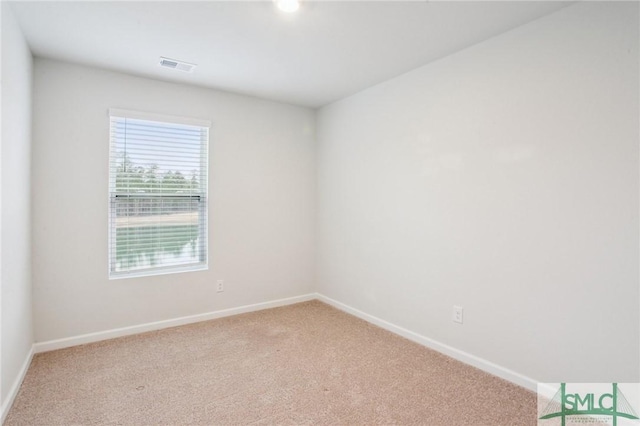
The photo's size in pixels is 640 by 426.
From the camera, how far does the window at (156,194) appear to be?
3.14 meters

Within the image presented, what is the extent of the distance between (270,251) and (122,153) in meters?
1.82

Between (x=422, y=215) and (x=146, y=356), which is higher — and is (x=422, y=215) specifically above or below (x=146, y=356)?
above

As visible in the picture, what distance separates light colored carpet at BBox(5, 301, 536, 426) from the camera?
78.3 inches

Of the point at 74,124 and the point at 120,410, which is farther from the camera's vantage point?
the point at 74,124

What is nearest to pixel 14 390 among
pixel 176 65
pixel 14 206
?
pixel 14 206

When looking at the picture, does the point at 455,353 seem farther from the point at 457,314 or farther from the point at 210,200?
the point at 210,200

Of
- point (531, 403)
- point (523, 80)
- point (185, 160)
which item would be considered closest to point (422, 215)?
point (523, 80)

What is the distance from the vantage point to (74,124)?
114 inches

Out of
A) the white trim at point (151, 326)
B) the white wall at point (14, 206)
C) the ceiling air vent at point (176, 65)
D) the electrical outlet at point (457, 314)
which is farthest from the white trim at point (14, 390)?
the electrical outlet at point (457, 314)

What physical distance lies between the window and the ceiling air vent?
535 mm

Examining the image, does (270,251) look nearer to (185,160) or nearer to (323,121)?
(185,160)

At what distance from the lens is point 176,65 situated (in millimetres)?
2926

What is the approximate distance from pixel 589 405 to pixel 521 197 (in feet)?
4.22

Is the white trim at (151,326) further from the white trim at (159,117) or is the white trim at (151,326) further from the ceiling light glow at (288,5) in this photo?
the ceiling light glow at (288,5)
